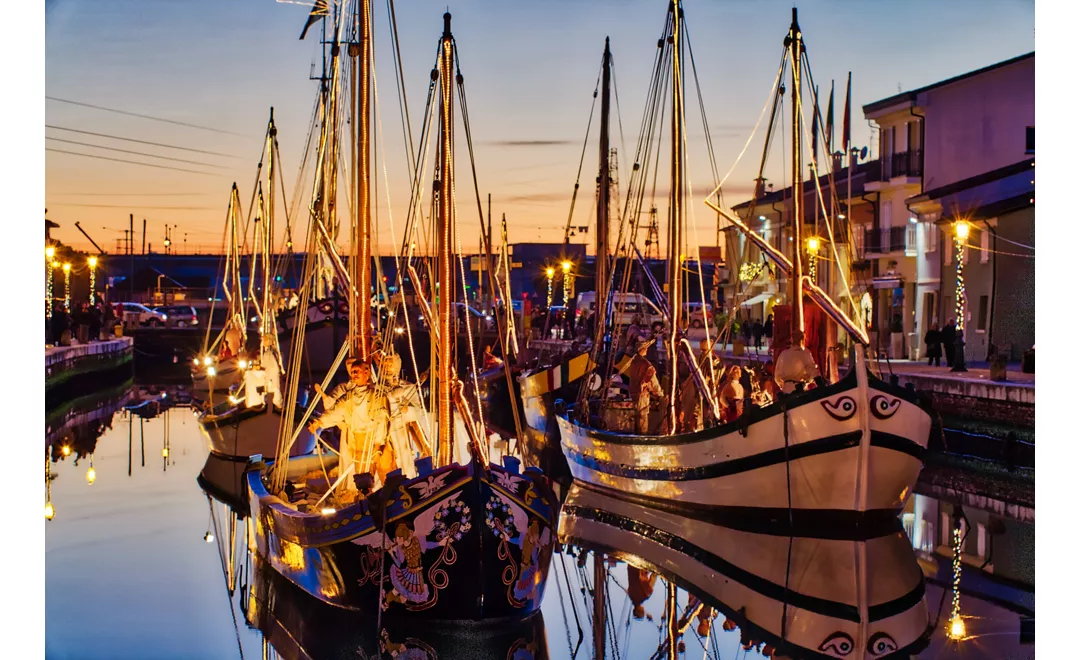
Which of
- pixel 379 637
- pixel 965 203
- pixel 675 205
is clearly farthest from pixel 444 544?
pixel 965 203

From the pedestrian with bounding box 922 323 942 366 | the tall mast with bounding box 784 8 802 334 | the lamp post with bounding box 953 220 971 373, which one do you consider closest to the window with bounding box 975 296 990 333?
the lamp post with bounding box 953 220 971 373

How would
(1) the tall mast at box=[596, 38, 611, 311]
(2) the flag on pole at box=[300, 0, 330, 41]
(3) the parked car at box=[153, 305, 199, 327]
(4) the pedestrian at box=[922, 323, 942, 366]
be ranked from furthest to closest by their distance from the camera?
(3) the parked car at box=[153, 305, 199, 327]
(4) the pedestrian at box=[922, 323, 942, 366]
(1) the tall mast at box=[596, 38, 611, 311]
(2) the flag on pole at box=[300, 0, 330, 41]

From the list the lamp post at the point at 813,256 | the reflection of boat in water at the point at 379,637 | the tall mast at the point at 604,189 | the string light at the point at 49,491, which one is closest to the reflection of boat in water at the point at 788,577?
the reflection of boat in water at the point at 379,637

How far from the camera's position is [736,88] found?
13.7m

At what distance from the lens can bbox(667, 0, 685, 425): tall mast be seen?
12.4 m

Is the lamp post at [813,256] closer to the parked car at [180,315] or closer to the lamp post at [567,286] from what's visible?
the lamp post at [567,286]

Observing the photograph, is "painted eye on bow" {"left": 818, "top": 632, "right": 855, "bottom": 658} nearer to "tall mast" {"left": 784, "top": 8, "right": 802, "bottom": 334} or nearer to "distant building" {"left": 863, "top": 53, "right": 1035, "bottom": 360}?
"tall mast" {"left": 784, "top": 8, "right": 802, "bottom": 334}

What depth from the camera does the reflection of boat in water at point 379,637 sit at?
743cm

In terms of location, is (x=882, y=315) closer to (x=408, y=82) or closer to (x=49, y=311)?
(x=49, y=311)

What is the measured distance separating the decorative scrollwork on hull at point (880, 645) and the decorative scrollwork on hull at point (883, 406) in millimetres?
3203

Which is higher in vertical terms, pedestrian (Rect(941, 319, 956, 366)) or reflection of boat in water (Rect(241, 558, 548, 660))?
pedestrian (Rect(941, 319, 956, 366))

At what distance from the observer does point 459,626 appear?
25.5ft

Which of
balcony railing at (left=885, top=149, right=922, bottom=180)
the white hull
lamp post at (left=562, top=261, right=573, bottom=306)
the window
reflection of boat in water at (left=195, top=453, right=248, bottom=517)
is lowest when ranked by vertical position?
reflection of boat in water at (left=195, top=453, right=248, bottom=517)

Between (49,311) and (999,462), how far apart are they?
53.5 ft
